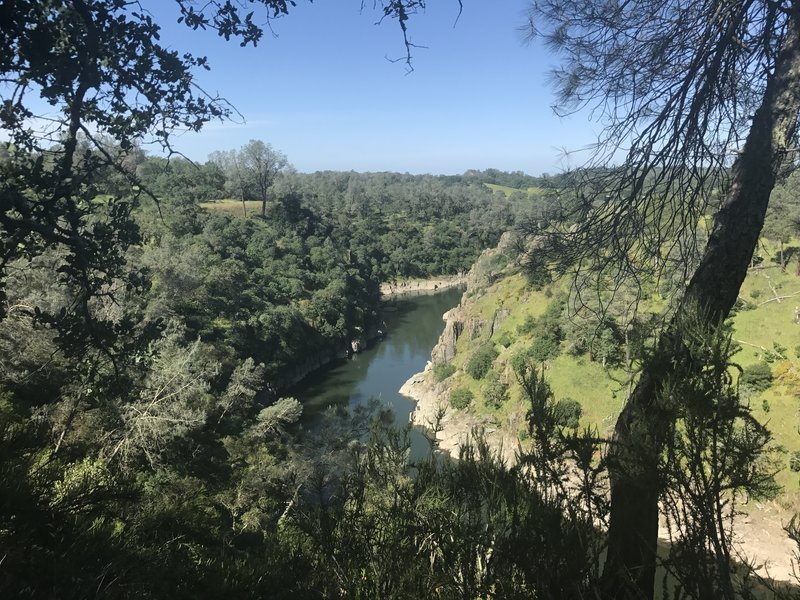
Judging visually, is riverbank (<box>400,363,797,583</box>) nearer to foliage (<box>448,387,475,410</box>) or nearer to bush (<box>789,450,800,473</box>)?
foliage (<box>448,387,475,410</box>)

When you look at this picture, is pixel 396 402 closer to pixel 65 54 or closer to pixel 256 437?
pixel 256 437

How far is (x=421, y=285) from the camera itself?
203 ft

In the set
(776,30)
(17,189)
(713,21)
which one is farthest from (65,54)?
(776,30)

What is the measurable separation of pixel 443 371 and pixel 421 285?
34.1 metres

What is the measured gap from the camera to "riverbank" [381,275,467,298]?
192ft

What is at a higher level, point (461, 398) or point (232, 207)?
point (232, 207)

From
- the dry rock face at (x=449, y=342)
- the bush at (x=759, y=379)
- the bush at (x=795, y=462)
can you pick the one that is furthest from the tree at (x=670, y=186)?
the dry rock face at (x=449, y=342)

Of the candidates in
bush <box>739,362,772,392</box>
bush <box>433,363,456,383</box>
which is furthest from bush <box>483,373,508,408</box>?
bush <box>739,362,772,392</box>

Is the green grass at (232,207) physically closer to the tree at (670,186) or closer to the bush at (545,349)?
the bush at (545,349)

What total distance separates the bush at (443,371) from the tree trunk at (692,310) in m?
25.2

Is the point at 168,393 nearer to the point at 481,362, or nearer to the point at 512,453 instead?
the point at 512,453

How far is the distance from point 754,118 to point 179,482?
1109 centimetres

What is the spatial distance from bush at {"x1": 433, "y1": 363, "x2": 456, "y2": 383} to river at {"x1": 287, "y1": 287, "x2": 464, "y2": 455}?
2.14 metres

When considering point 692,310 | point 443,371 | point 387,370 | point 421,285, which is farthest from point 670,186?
point 421,285
